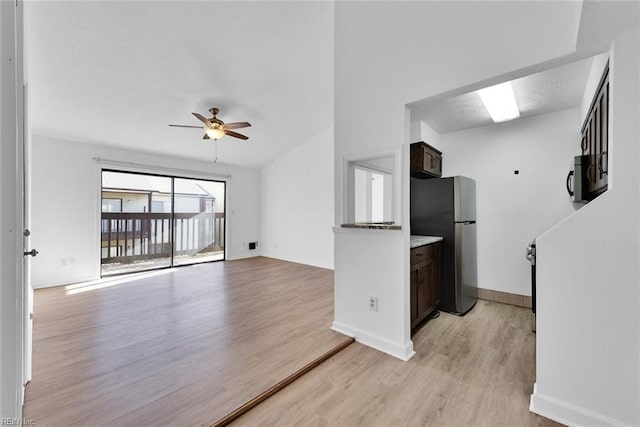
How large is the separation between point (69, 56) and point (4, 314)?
9.86ft

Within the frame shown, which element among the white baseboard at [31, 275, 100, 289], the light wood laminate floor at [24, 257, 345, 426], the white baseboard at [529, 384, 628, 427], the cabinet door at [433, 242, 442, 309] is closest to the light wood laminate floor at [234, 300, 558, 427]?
the white baseboard at [529, 384, 628, 427]

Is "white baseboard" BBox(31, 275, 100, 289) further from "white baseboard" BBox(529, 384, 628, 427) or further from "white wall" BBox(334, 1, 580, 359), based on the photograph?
"white baseboard" BBox(529, 384, 628, 427)

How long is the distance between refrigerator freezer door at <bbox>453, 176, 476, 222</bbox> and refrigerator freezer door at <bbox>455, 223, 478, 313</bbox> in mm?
101

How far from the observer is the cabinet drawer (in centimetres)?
245

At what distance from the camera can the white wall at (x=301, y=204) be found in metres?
5.52

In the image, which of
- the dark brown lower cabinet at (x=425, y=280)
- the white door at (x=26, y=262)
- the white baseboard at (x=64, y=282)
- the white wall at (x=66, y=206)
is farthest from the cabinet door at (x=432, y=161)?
the white baseboard at (x=64, y=282)

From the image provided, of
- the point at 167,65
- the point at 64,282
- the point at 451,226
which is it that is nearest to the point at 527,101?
the point at 451,226

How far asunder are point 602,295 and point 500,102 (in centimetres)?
214

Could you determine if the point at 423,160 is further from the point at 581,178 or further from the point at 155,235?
the point at 155,235

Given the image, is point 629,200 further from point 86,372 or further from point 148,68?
point 148,68

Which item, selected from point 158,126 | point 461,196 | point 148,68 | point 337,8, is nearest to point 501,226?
point 461,196

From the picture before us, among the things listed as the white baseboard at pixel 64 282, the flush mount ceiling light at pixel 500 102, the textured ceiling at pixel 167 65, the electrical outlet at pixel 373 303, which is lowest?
the white baseboard at pixel 64 282

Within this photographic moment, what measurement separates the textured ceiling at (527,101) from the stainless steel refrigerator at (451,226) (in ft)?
2.59

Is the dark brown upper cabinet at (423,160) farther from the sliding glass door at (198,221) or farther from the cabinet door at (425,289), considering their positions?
the sliding glass door at (198,221)
